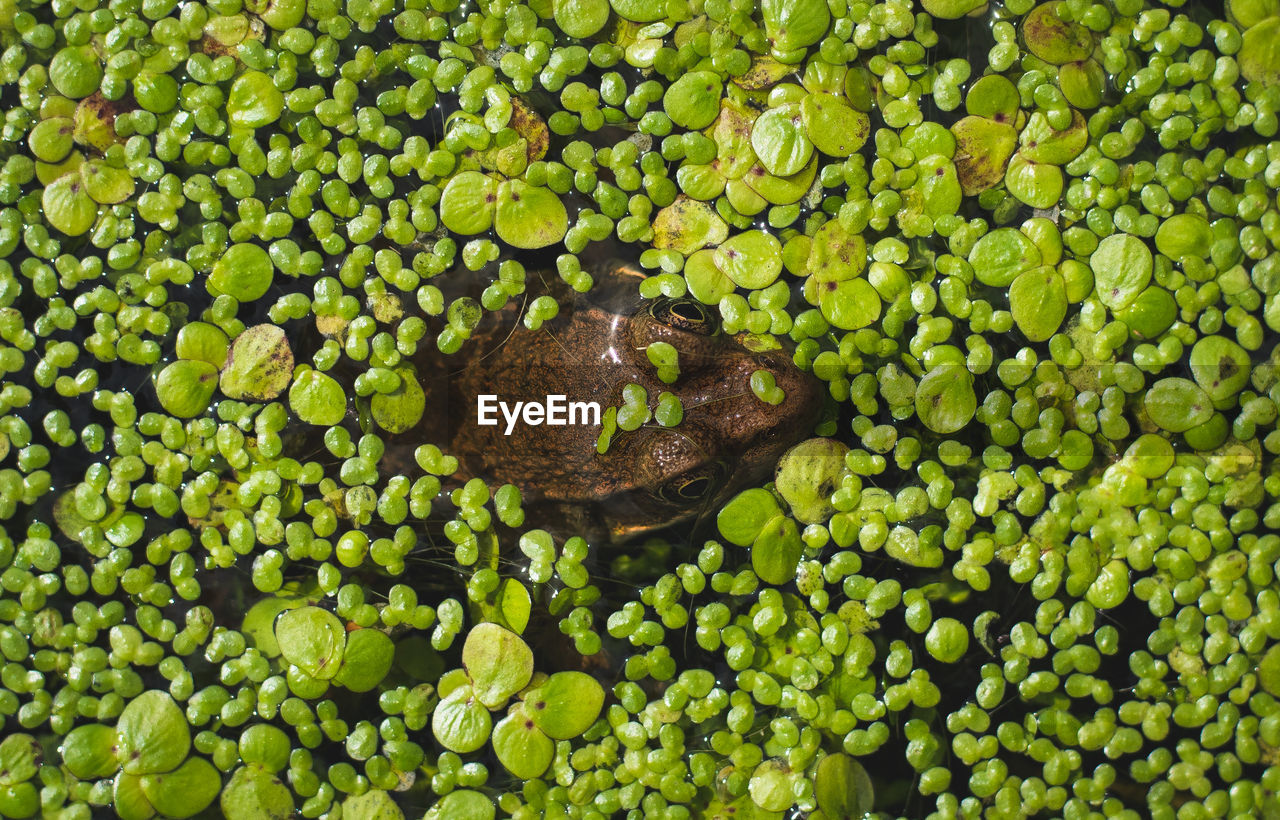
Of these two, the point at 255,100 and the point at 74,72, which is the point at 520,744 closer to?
the point at 255,100

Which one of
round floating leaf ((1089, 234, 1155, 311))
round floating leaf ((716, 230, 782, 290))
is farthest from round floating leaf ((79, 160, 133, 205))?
round floating leaf ((1089, 234, 1155, 311))

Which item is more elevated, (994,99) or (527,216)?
(994,99)

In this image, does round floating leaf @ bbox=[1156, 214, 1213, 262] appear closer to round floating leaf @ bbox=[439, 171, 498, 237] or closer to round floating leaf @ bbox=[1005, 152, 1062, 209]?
round floating leaf @ bbox=[1005, 152, 1062, 209]

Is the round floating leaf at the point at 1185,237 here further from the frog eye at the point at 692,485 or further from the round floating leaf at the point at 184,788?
the round floating leaf at the point at 184,788

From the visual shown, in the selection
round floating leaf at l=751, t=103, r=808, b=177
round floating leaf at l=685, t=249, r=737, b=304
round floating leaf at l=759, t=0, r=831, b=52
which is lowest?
round floating leaf at l=685, t=249, r=737, b=304

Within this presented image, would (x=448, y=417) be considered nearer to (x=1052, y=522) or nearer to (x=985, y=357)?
(x=985, y=357)

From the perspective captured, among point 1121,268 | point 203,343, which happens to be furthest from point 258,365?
point 1121,268
